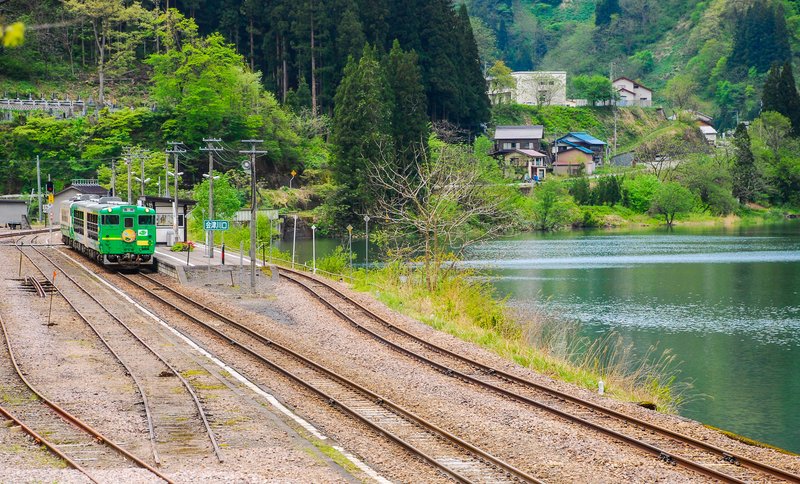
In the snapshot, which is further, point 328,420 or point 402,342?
point 402,342

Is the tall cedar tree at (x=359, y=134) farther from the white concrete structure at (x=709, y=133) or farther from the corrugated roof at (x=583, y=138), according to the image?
the white concrete structure at (x=709, y=133)

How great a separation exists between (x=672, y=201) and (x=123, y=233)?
2511 inches

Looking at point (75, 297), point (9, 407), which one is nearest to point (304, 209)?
point (75, 297)

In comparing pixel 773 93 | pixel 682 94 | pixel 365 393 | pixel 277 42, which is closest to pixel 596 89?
pixel 682 94

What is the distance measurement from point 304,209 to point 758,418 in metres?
58.0

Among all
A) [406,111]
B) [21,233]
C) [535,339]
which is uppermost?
[406,111]

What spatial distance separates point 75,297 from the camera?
30.6m

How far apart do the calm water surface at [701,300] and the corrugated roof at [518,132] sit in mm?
34370

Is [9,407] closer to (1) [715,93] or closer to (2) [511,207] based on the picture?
(2) [511,207]

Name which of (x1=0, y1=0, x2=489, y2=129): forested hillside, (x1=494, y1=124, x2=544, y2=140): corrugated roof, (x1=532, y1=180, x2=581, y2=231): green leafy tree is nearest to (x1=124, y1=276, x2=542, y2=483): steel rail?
(x1=532, y1=180, x2=581, y2=231): green leafy tree

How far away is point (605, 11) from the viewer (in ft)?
595

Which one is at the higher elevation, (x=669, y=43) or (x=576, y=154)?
(x=669, y=43)

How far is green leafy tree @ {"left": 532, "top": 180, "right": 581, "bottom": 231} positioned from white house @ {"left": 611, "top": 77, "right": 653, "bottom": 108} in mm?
53746

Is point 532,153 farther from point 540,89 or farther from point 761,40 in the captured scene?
point 761,40
